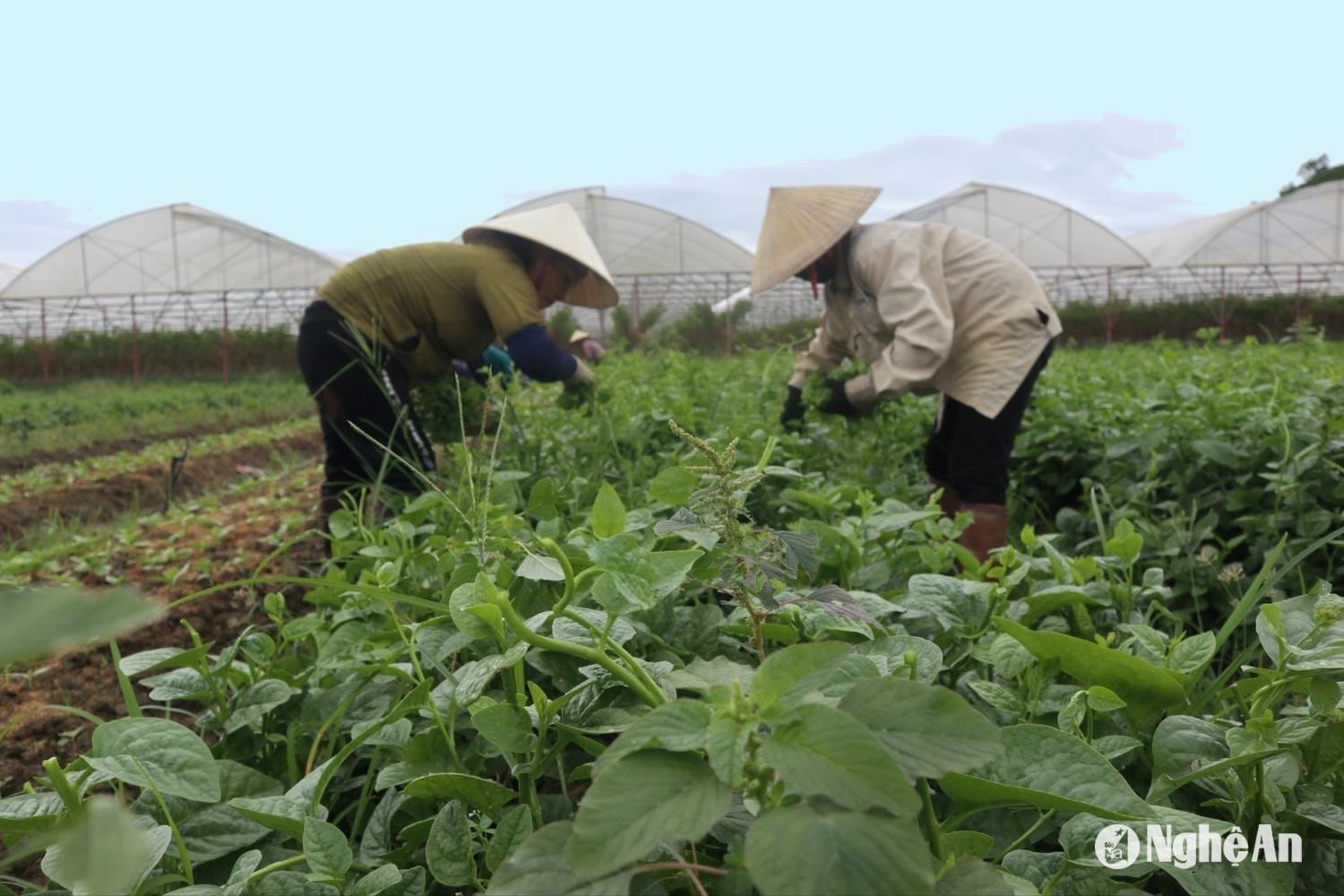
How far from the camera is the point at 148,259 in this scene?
21.6 metres

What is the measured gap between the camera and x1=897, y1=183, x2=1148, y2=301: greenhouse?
74.0 ft

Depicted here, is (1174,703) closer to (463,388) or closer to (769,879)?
(769,879)

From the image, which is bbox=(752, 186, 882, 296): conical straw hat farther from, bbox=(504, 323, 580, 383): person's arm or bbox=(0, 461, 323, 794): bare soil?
bbox=(0, 461, 323, 794): bare soil

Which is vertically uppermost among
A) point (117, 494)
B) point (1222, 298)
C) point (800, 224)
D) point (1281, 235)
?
point (1281, 235)

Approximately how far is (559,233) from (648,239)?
20.2m

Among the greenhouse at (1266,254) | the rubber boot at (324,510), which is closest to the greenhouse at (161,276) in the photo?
the rubber boot at (324,510)

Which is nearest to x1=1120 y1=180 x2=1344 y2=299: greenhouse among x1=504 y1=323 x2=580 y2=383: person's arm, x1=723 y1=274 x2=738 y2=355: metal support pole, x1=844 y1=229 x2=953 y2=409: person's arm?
x1=723 y1=274 x2=738 y2=355: metal support pole

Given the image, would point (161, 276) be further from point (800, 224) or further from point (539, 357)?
point (800, 224)

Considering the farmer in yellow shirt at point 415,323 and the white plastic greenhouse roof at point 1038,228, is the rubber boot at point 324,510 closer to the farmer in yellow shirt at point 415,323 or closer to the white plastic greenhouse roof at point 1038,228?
the farmer in yellow shirt at point 415,323

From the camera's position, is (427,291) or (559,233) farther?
(559,233)

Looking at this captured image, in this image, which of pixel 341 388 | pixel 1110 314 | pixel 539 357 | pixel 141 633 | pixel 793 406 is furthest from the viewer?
pixel 1110 314

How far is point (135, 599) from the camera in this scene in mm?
183

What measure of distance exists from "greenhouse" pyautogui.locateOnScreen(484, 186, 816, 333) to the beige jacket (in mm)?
19633

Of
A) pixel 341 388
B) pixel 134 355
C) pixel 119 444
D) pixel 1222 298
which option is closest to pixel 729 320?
pixel 1222 298
